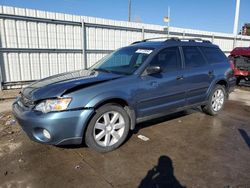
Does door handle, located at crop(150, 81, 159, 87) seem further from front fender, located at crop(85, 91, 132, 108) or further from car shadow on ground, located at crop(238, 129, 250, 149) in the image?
car shadow on ground, located at crop(238, 129, 250, 149)

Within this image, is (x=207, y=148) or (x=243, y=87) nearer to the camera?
(x=207, y=148)

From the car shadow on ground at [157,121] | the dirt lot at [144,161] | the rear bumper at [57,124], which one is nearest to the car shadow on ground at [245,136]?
the dirt lot at [144,161]

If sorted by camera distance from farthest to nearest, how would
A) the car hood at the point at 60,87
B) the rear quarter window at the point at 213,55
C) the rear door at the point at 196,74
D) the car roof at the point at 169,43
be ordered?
the rear quarter window at the point at 213,55 < the rear door at the point at 196,74 < the car roof at the point at 169,43 < the car hood at the point at 60,87

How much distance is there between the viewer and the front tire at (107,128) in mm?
3414

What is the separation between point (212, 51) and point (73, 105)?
12.7ft

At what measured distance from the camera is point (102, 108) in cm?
346

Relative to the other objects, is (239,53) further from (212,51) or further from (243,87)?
(212,51)

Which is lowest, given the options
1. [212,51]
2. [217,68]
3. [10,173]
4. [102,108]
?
[10,173]

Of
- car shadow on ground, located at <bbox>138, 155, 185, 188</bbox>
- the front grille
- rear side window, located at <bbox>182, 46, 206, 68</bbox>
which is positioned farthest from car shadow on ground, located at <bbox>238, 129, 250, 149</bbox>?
the front grille

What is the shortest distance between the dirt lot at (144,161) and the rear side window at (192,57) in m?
1.34

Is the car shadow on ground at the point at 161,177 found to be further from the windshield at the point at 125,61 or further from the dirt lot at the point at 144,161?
the windshield at the point at 125,61

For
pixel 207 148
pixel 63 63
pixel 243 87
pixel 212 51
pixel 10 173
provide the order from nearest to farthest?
1. pixel 10 173
2. pixel 207 148
3. pixel 212 51
4. pixel 63 63
5. pixel 243 87

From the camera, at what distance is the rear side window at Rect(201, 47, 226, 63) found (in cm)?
533

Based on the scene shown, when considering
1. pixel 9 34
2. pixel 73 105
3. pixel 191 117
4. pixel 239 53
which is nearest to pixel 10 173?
pixel 73 105
